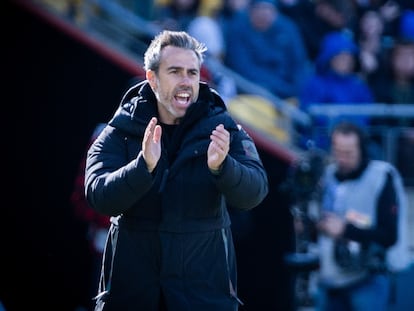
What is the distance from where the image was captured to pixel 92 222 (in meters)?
8.80

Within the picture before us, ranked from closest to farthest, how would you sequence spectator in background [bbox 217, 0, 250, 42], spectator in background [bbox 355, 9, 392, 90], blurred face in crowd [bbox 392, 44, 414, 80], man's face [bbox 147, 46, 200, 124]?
man's face [bbox 147, 46, 200, 124], blurred face in crowd [bbox 392, 44, 414, 80], spectator in background [bbox 355, 9, 392, 90], spectator in background [bbox 217, 0, 250, 42]

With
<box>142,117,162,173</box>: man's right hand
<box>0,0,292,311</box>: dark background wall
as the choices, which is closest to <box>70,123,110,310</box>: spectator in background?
<box>0,0,292,311</box>: dark background wall

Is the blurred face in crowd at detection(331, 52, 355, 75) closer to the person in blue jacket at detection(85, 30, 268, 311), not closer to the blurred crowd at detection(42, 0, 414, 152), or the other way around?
the blurred crowd at detection(42, 0, 414, 152)

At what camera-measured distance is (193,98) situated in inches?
185

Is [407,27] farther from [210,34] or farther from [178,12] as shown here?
[178,12]

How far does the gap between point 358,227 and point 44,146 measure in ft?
9.89

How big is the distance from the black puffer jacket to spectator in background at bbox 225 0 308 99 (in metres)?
5.27

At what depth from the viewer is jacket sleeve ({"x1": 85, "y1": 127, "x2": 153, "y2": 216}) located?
4.39 metres

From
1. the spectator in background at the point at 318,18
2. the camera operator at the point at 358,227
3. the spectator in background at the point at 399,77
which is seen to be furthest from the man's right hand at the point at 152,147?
the spectator in background at the point at 318,18

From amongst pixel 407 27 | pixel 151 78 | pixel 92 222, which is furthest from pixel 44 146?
pixel 151 78

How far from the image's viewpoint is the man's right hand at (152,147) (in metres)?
4.38

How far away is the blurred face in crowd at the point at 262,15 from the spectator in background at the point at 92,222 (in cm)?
181

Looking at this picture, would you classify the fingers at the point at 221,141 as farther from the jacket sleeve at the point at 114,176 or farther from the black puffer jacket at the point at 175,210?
the jacket sleeve at the point at 114,176

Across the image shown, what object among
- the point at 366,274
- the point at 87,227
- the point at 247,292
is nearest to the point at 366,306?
the point at 366,274
